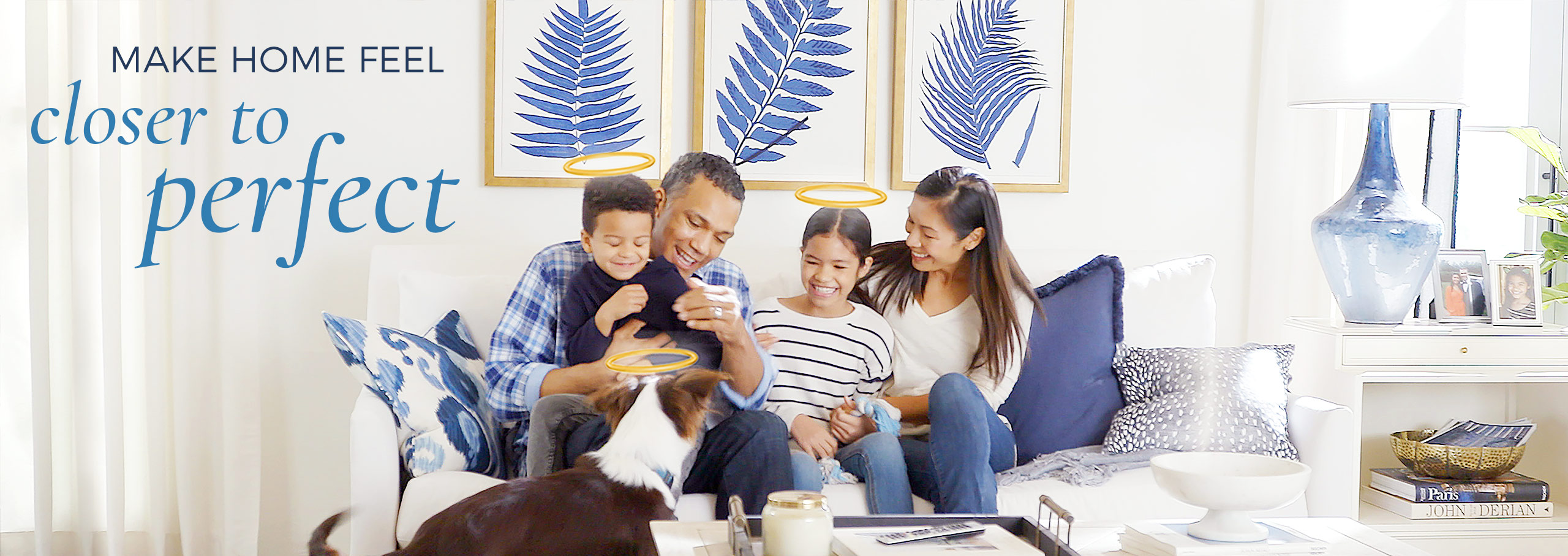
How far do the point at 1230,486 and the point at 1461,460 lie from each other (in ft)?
4.92

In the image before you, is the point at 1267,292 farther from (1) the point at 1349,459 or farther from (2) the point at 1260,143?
(1) the point at 1349,459

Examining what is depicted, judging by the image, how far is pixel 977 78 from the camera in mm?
2676

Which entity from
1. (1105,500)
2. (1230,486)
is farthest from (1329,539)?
(1105,500)

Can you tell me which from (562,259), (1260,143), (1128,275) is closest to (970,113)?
(1128,275)

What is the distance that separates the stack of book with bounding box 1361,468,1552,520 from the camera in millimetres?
2375

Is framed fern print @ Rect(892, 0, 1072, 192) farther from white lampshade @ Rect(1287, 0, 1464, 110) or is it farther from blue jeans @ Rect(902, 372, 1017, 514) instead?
blue jeans @ Rect(902, 372, 1017, 514)

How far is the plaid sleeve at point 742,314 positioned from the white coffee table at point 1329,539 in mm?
693

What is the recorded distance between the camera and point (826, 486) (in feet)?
6.22

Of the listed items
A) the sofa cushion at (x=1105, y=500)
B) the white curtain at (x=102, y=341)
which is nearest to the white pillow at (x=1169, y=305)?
the sofa cushion at (x=1105, y=500)

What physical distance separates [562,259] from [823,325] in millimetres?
512

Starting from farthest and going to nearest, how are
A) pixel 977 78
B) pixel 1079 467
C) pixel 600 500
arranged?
1. pixel 977 78
2. pixel 1079 467
3. pixel 600 500

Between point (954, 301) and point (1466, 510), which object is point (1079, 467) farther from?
point (1466, 510)

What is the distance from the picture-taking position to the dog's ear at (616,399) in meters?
1.85

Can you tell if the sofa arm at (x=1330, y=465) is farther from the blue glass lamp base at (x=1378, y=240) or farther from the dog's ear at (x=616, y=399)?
the dog's ear at (x=616, y=399)
